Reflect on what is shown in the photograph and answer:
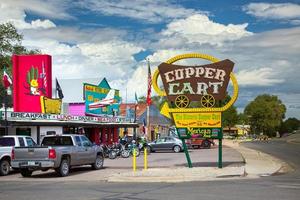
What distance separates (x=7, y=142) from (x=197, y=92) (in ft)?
29.5

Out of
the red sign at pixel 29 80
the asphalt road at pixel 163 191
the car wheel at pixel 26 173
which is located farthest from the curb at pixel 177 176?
the red sign at pixel 29 80

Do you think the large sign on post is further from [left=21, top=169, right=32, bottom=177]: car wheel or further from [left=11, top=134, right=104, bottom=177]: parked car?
[left=21, top=169, right=32, bottom=177]: car wheel

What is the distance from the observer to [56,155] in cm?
2134

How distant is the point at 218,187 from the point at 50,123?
22.2 meters

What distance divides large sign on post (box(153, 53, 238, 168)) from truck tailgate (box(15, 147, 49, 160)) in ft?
20.4

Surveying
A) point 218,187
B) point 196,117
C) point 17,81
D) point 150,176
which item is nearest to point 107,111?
point 17,81

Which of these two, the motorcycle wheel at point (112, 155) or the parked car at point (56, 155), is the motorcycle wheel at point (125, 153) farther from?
the parked car at point (56, 155)

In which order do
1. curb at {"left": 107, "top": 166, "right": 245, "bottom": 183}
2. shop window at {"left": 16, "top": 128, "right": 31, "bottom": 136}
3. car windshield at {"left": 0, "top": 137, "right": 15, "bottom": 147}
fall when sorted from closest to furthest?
1. curb at {"left": 107, "top": 166, "right": 245, "bottom": 183}
2. car windshield at {"left": 0, "top": 137, "right": 15, "bottom": 147}
3. shop window at {"left": 16, "top": 128, "right": 31, "bottom": 136}

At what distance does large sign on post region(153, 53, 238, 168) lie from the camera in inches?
939

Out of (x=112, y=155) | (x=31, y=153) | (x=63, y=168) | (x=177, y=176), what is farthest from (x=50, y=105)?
(x=177, y=176)

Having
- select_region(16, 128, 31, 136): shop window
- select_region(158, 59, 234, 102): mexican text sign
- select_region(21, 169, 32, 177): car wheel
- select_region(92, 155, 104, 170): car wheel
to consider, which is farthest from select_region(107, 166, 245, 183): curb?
select_region(16, 128, 31, 136): shop window

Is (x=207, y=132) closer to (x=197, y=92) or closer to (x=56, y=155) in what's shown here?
(x=197, y=92)

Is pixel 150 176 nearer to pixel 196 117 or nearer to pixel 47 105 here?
pixel 196 117

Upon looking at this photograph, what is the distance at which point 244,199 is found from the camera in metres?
13.0
